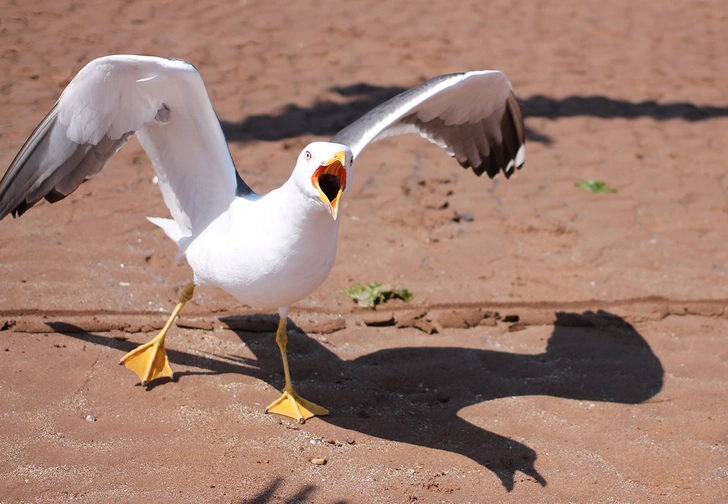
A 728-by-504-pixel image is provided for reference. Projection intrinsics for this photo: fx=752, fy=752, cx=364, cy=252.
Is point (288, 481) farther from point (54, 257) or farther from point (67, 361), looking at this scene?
point (54, 257)

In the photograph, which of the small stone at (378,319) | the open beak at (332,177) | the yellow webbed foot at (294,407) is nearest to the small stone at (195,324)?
the yellow webbed foot at (294,407)

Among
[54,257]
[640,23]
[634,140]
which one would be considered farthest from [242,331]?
[640,23]

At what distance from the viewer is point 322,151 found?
3141 mm

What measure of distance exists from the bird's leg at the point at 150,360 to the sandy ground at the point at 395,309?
60mm

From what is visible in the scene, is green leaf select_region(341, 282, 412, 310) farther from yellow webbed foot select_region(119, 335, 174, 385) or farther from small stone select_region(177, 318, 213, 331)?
yellow webbed foot select_region(119, 335, 174, 385)

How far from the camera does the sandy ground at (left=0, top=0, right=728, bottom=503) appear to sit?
11.6 ft

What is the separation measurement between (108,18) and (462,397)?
22.2 feet

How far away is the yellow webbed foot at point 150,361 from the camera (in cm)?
396

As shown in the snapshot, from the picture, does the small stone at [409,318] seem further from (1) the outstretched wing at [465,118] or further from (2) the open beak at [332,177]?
(2) the open beak at [332,177]

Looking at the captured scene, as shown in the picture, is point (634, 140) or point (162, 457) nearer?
point (162, 457)

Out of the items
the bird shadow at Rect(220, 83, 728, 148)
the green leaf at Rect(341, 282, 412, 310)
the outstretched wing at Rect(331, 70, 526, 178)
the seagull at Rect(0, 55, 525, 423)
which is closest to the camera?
the seagull at Rect(0, 55, 525, 423)

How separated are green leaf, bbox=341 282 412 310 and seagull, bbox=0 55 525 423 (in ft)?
3.33

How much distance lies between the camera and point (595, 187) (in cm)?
667

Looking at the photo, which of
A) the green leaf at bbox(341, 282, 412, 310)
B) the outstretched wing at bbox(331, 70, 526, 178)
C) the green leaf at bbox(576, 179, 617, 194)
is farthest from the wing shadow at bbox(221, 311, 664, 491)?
the green leaf at bbox(576, 179, 617, 194)
